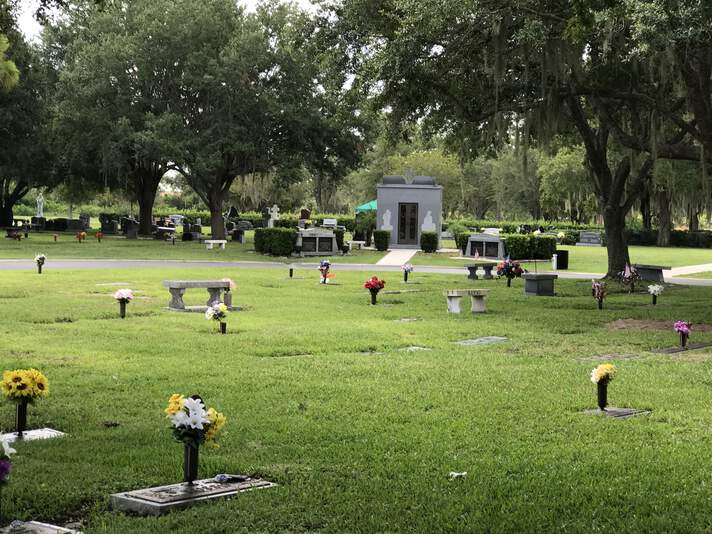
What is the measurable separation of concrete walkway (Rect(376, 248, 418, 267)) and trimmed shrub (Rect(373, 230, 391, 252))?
0.75 meters

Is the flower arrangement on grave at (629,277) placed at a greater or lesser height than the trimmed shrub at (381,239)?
lesser

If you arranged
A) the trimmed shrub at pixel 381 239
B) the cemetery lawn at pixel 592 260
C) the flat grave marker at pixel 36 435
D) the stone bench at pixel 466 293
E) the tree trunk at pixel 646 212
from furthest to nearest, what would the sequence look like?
1. the tree trunk at pixel 646 212
2. the trimmed shrub at pixel 381 239
3. the cemetery lawn at pixel 592 260
4. the stone bench at pixel 466 293
5. the flat grave marker at pixel 36 435

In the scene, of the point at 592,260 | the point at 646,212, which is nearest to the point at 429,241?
the point at 592,260

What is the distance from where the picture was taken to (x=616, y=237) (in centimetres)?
2752

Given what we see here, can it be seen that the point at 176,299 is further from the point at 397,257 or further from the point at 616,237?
the point at 397,257

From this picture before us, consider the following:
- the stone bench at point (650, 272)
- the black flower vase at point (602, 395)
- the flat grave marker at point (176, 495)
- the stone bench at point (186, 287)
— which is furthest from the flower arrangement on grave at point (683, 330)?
the stone bench at point (650, 272)

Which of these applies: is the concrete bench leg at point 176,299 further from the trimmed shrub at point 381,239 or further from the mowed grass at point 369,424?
the trimmed shrub at point 381,239

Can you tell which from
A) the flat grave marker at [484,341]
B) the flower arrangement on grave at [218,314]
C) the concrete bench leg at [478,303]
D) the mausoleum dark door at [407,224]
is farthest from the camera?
the mausoleum dark door at [407,224]

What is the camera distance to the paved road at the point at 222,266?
30.4 metres

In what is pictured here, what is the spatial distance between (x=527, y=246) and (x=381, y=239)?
9.19m

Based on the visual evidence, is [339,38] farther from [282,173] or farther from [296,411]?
[282,173]

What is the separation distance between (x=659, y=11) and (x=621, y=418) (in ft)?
32.2

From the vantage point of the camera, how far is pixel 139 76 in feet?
157

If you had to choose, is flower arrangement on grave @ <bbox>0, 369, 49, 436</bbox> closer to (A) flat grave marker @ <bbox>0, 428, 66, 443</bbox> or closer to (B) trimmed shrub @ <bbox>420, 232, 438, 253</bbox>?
(A) flat grave marker @ <bbox>0, 428, 66, 443</bbox>
